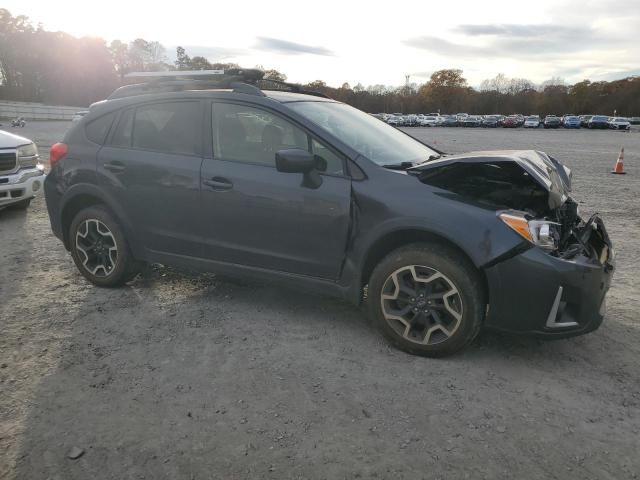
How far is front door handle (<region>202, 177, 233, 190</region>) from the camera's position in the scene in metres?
3.96

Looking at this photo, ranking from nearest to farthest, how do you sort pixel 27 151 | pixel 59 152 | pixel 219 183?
pixel 219 183 < pixel 59 152 < pixel 27 151

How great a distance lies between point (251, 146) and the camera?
400cm

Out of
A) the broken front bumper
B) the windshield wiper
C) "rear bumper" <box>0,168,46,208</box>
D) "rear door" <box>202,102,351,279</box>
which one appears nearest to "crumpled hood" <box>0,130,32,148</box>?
"rear bumper" <box>0,168,46,208</box>

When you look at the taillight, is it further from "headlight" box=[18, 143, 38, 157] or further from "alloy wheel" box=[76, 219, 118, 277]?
"headlight" box=[18, 143, 38, 157]

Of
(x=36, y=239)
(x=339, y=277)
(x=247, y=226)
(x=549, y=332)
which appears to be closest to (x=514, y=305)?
(x=549, y=332)

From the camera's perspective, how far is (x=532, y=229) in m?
3.18

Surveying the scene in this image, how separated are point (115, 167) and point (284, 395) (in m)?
2.55

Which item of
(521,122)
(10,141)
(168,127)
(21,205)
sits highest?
(168,127)

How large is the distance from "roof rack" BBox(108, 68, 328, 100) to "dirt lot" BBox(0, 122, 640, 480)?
1.76 metres

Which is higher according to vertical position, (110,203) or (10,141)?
(10,141)

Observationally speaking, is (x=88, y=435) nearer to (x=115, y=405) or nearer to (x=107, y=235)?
(x=115, y=405)

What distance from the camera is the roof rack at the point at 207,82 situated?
167 inches

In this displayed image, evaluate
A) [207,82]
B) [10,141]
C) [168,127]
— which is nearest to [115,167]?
[168,127]

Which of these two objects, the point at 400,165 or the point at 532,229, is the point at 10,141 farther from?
the point at 532,229
